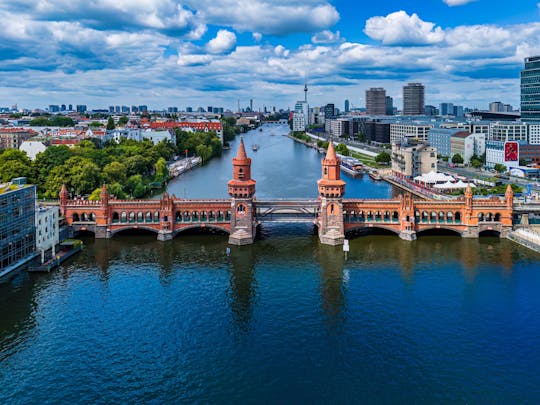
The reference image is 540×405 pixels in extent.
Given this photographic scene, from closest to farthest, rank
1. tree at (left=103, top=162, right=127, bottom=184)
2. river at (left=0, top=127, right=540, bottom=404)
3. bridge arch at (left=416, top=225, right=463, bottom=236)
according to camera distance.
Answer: river at (left=0, top=127, right=540, bottom=404), bridge arch at (left=416, top=225, right=463, bottom=236), tree at (left=103, top=162, right=127, bottom=184)

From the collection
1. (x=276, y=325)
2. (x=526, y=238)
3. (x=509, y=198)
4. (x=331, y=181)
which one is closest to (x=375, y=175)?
(x=509, y=198)

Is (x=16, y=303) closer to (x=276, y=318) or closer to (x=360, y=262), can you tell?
(x=276, y=318)

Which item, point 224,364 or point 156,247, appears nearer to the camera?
point 224,364

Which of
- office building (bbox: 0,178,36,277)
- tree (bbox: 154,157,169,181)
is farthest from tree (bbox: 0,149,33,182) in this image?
office building (bbox: 0,178,36,277)

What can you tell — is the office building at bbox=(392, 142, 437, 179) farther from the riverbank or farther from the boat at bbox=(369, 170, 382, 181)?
the riverbank

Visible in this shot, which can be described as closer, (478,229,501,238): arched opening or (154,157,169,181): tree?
(478,229,501,238): arched opening

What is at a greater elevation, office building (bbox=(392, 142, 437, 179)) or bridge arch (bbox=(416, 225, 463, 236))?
office building (bbox=(392, 142, 437, 179))

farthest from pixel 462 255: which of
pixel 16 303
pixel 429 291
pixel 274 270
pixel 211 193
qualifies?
pixel 211 193
